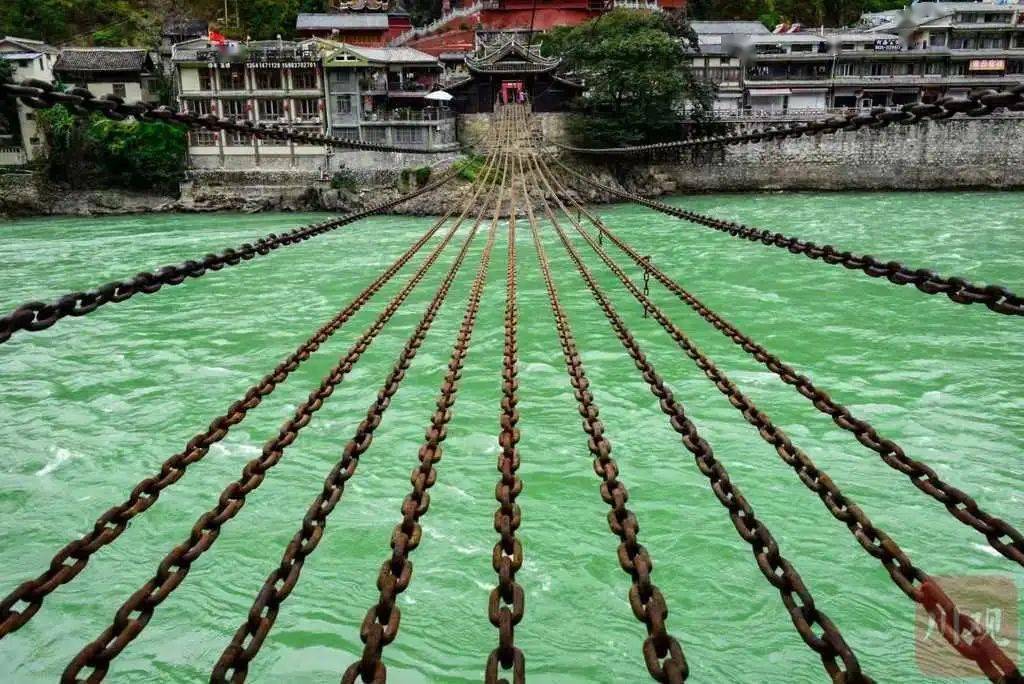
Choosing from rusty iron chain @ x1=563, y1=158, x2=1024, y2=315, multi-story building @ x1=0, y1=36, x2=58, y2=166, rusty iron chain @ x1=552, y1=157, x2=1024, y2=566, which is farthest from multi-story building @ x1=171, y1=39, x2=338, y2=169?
rusty iron chain @ x1=552, y1=157, x2=1024, y2=566

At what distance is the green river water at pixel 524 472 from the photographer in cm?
501

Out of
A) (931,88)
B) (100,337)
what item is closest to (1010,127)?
(931,88)

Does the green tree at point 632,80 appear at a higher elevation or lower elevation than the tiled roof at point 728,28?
lower

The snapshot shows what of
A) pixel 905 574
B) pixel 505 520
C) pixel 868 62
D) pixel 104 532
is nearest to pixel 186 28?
pixel 868 62

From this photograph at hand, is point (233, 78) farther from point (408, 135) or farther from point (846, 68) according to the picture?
point (846, 68)

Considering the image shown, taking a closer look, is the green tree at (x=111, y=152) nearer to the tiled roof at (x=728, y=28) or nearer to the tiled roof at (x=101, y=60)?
the tiled roof at (x=101, y=60)

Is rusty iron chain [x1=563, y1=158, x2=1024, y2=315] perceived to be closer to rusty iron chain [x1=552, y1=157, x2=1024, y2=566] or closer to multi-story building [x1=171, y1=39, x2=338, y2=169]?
rusty iron chain [x1=552, y1=157, x2=1024, y2=566]

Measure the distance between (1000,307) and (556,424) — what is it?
643cm

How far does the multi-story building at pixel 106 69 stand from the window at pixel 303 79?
19.4 feet

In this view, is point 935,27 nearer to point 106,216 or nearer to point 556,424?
point 556,424

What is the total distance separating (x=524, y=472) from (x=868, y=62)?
100 ft

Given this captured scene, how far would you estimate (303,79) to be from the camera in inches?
1073

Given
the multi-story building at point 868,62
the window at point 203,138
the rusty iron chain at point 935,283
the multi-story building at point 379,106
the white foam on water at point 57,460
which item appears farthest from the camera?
the multi-story building at point 868,62

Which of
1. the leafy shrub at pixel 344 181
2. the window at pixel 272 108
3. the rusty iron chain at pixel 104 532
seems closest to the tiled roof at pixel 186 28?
the window at pixel 272 108
